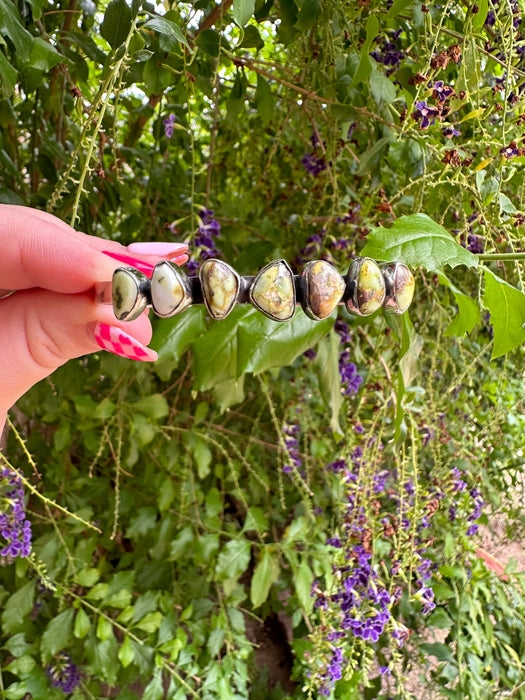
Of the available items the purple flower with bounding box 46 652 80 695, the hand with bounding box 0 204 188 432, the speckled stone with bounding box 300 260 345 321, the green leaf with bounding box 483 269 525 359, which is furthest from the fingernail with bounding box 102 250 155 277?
the purple flower with bounding box 46 652 80 695

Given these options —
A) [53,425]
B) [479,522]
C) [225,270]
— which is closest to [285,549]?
[479,522]

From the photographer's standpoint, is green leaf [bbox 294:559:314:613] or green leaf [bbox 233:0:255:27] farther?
green leaf [bbox 294:559:314:613]

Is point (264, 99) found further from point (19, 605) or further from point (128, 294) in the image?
point (19, 605)

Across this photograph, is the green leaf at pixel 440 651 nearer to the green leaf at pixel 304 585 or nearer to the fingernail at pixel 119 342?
the green leaf at pixel 304 585

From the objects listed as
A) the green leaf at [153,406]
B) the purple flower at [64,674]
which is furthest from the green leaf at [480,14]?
the purple flower at [64,674]

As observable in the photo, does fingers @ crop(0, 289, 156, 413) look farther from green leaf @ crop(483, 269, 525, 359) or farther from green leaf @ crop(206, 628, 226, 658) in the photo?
green leaf @ crop(206, 628, 226, 658)

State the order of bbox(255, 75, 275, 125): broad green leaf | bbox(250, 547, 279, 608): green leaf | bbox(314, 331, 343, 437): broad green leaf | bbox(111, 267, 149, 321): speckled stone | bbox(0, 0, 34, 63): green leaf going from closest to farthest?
bbox(111, 267, 149, 321): speckled stone
bbox(0, 0, 34, 63): green leaf
bbox(314, 331, 343, 437): broad green leaf
bbox(255, 75, 275, 125): broad green leaf
bbox(250, 547, 279, 608): green leaf
